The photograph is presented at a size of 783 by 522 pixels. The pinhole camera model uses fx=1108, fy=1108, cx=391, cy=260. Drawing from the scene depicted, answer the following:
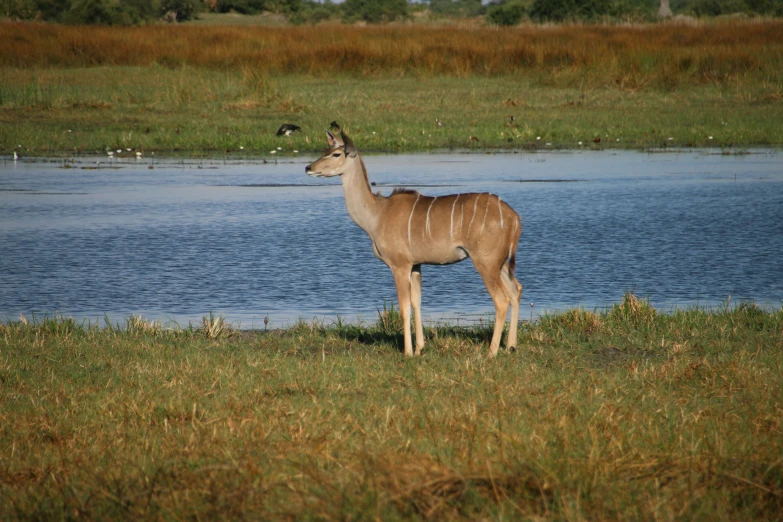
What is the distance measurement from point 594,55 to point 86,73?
44.6 ft

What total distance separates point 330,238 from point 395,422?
775 centimetres

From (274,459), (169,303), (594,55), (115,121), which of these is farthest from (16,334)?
(594,55)

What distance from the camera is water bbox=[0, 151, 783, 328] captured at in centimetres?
1027

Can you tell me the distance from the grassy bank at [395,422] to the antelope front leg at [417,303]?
18cm

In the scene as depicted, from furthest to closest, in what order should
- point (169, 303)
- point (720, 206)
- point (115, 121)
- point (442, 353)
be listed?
point (115, 121) < point (720, 206) < point (169, 303) < point (442, 353)

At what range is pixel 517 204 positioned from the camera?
15266mm

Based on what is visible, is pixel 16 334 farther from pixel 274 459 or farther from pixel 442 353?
pixel 274 459

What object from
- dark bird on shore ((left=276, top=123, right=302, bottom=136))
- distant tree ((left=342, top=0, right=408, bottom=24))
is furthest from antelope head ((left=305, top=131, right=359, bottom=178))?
distant tree ((left=342, top=0, right=408, bottom=24))

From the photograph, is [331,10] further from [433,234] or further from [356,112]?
[433,234]

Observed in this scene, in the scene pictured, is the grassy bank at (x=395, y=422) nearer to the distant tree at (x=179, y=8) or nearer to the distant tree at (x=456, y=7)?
the distant tree at (x=179, y=8)

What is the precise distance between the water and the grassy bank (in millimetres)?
1420

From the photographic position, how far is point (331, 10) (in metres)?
81.0

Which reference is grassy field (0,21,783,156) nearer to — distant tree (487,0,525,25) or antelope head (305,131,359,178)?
antelope head (305,131,359,178)

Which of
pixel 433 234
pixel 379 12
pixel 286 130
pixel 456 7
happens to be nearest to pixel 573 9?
pixel 379 12
